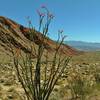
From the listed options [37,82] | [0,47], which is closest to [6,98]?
[37,82]

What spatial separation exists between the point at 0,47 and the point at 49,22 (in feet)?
158

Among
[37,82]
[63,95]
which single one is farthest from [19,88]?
[37,82]

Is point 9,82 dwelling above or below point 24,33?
below

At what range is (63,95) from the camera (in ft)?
45.6

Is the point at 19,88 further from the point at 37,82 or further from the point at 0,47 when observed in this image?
the point at 0,47

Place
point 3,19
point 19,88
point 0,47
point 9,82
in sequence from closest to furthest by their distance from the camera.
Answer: point 19,88 → point 9,82 → point 0,47 → point 3,19

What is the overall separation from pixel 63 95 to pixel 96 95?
147cm

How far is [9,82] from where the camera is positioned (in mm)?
18609

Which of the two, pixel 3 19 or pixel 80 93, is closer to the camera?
pixel 80 93

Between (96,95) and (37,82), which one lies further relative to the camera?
(96,95)

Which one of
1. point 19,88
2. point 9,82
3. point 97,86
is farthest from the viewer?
point 9,82

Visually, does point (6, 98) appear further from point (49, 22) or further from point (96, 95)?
point (49, 22)

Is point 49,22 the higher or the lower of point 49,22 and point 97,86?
the higher

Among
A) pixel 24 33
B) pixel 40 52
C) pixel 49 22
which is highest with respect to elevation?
pixel 24 33
